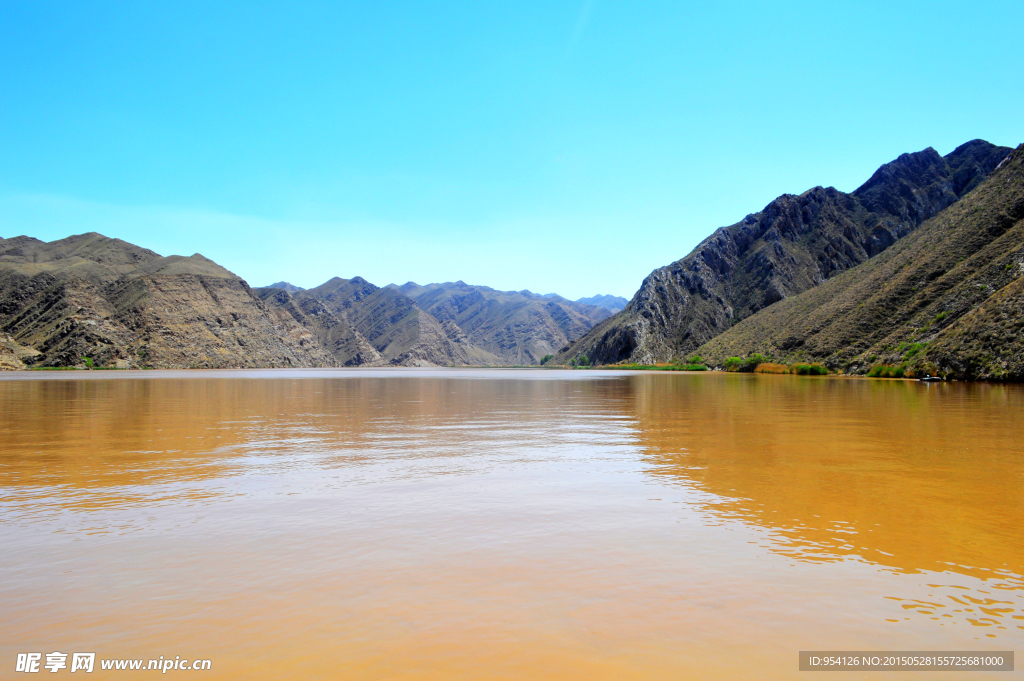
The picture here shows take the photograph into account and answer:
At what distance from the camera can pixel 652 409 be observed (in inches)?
1324

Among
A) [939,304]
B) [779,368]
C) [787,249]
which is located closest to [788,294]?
[787,249]

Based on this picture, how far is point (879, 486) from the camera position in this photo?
1252 centimetres

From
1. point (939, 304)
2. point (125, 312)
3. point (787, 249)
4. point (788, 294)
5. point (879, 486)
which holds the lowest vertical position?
point (879, 486)

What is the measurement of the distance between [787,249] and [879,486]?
188 meters

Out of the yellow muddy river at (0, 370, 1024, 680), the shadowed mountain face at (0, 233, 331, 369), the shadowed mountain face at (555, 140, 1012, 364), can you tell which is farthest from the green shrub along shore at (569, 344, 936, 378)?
the shadowed mountain face at (0, 233, 331, 369)

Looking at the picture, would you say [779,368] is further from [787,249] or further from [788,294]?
[787,249]

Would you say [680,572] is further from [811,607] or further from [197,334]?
[197,334]

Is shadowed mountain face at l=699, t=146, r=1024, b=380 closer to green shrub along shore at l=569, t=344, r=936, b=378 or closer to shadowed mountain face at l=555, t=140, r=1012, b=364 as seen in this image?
green shrub along shore at l=569, t=344, r=936, b=378

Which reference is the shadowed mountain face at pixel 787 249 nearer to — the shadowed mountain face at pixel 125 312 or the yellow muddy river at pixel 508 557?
the shadowed mountain face at pixel 125 312

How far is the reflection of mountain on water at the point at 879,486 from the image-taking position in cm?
780

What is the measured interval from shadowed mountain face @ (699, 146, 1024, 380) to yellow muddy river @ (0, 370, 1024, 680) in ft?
179

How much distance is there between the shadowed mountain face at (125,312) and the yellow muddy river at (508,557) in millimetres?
151628

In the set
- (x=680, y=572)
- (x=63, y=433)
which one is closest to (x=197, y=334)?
(x=63, y=433)

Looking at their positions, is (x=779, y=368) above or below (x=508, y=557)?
above
